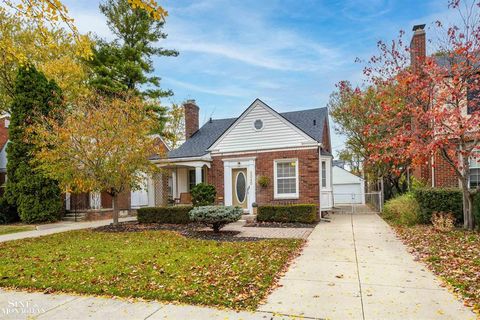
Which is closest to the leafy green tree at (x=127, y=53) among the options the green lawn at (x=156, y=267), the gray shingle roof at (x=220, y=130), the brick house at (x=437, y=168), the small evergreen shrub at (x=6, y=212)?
the gray shingle roof at (x=220, y=130)

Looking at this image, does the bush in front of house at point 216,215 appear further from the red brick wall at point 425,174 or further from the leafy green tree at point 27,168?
the red brick wall at point 425,174

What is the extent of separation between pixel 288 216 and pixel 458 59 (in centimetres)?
826

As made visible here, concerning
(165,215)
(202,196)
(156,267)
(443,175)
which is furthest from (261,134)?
(156,267)

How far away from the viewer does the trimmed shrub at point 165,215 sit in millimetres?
14188

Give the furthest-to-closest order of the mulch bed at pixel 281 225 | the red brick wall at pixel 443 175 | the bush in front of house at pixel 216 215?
the red brick wall at pixel 443 175 < the mulch bed at pixel 281 225 < the bush in front of house at pixel 216 215

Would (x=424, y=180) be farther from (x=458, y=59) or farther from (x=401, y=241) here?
(x=401, y=241)

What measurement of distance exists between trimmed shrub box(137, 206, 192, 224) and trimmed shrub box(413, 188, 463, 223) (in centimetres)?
896

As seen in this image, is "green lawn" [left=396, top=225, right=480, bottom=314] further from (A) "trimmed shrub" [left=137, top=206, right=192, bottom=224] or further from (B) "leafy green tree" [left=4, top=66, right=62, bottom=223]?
(B) "leafy green tree" [left=4, top=66, right=62, bottom=223]

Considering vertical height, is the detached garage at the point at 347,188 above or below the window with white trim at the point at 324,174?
below

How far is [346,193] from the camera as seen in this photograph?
33469 millimetres

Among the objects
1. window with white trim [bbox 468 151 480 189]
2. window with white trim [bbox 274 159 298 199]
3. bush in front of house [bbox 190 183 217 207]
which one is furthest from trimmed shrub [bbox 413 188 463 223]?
bush in front of house [bbox 190 183 217 207]

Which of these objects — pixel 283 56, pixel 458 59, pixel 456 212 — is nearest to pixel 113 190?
pixel 283 56

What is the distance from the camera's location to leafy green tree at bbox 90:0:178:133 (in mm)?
22938

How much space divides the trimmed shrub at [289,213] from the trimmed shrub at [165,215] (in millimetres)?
3208
